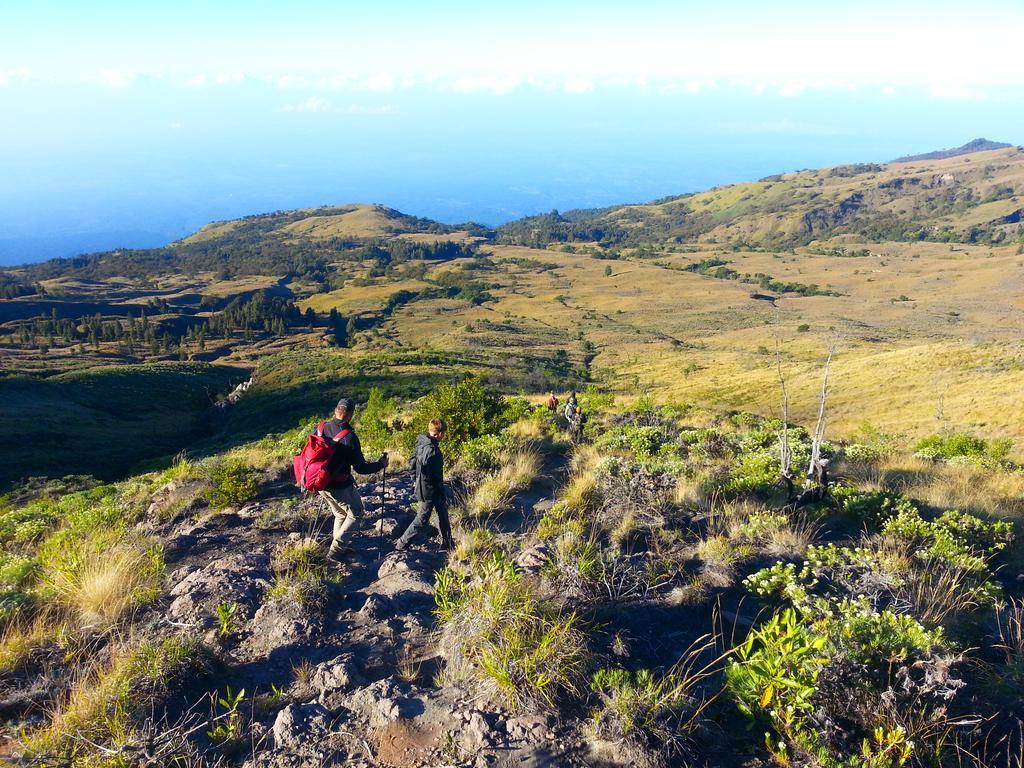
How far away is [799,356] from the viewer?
51.8 m

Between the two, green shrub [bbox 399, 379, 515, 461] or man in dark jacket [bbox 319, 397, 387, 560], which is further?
green shrub [bbox 399, 379, 515, 461]

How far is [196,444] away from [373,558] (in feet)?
129

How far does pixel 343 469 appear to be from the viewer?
6.03 meters

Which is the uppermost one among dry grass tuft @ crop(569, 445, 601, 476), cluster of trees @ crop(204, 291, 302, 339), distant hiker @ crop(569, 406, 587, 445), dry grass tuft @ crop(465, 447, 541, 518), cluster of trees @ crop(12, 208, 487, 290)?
cluster of trees @ crop(12, 208, 487, 290)

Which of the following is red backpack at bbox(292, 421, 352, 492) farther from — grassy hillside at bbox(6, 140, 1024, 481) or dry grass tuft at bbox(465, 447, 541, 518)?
grassy hillside at bbox(6, 140, 1024, 481)

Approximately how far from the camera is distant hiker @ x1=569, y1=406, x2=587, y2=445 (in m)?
10.9

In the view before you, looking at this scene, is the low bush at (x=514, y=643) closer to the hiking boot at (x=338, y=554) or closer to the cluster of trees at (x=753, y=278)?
the hiking boot at (x=338, y=554)

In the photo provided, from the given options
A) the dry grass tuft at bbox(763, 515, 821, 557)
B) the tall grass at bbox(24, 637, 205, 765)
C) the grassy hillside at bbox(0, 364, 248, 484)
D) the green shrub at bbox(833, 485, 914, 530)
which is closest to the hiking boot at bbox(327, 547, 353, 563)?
the tall grass at bbox(24, 637, 205, 765)

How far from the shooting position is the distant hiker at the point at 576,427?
10.9 metres

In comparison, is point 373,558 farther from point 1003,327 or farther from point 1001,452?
point 1003,327

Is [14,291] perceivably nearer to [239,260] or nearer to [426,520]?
[239,260]

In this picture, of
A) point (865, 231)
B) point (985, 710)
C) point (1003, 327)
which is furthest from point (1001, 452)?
point (865, 231)

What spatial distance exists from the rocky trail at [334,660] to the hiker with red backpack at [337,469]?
0.36m

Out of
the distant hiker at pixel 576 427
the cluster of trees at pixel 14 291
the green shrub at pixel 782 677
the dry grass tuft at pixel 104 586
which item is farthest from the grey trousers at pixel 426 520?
the cluster of trees at pixel 14 291
